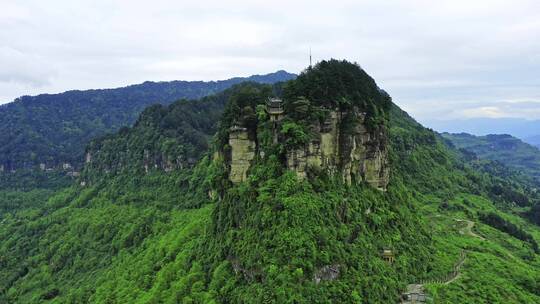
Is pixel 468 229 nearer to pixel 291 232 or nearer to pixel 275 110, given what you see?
pixel 275 110

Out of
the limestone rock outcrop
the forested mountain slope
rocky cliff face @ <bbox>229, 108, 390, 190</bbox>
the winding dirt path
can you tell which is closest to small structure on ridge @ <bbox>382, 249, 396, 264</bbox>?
the forested mountain slope

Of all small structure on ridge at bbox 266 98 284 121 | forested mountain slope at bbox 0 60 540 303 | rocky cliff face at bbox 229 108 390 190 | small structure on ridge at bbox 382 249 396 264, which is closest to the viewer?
forested mountain slope at bbox 0 60 540 303

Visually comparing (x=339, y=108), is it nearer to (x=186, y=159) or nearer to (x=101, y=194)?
(x=186, y=159)

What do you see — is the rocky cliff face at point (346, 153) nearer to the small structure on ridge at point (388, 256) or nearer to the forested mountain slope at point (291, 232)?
the forested mountain slope at point (291, 232)

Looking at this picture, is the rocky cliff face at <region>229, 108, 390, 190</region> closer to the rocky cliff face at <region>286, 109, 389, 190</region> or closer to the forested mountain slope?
the rocky cliff face at <region>286, 109, 389, 190</region>

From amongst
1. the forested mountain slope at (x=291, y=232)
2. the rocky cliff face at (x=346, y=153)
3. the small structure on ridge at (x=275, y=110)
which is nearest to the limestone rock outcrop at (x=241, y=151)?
the forested mountain slope at (x=291, y=232)
